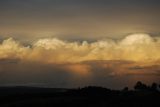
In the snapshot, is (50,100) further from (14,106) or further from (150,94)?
(150,94)

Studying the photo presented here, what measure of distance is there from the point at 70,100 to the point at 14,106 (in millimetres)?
24316

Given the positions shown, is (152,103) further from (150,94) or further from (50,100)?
(50,100)

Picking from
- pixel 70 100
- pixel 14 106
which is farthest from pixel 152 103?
pixel 14 106

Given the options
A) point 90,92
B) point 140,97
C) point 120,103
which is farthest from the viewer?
point 90,92

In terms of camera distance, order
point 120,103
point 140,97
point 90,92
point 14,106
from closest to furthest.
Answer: point 14,106
point 120,103
point 140,97
point 90,92

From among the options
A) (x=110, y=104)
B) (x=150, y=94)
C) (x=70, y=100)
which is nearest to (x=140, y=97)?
(x=150, y=94)

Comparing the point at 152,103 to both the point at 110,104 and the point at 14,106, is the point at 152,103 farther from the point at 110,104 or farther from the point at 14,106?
the point at 14,106

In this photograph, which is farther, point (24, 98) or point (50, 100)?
point (24, 98)

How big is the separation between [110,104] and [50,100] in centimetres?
2481

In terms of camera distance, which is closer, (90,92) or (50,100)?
(50,100)

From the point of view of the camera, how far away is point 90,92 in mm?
176500

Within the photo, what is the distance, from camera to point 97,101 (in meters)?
152

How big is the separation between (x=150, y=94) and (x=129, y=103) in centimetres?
1978

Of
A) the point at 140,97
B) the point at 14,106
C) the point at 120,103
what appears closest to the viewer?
the point at 14,106
